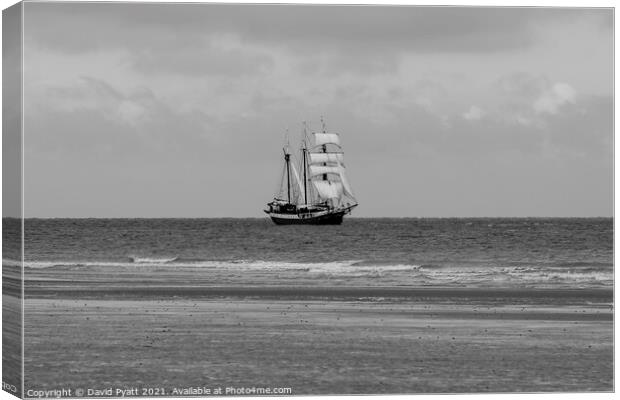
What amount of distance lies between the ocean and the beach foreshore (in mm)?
2338

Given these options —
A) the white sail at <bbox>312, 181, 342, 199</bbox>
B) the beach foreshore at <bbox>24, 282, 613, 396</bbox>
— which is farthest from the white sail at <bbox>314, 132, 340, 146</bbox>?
the white sail at <bbox>312, 181, 342, 199</bbox>

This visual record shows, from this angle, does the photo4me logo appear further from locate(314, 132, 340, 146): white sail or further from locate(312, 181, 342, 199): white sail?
locate(312, 181, 342, 199): white sail

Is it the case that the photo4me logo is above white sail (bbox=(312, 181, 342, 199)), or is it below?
below

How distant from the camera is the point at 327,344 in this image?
16859mm

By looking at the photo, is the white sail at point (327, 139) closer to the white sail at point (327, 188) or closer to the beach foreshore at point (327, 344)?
the beach foreshore at point (327, 344)

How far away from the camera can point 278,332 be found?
59.4ft

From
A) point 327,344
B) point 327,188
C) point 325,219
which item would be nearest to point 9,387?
point 327,344

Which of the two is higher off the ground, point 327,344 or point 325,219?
point 325,219

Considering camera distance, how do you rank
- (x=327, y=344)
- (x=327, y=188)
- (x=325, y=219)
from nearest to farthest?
(x=327, y=344)
(x=327, y=188)
(x=325, y=219)

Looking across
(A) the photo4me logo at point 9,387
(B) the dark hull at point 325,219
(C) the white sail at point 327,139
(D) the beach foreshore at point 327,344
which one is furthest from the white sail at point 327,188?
(A) the photo4me logo at point 9,387

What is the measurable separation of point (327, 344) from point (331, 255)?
4522cm

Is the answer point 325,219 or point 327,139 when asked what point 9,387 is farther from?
point 325,219

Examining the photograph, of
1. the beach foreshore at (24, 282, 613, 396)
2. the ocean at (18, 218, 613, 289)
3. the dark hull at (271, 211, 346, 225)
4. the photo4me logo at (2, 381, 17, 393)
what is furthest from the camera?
the dark hull at (271, 211, 346, 225)

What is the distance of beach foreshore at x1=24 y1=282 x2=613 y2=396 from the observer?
14531 millimetres
